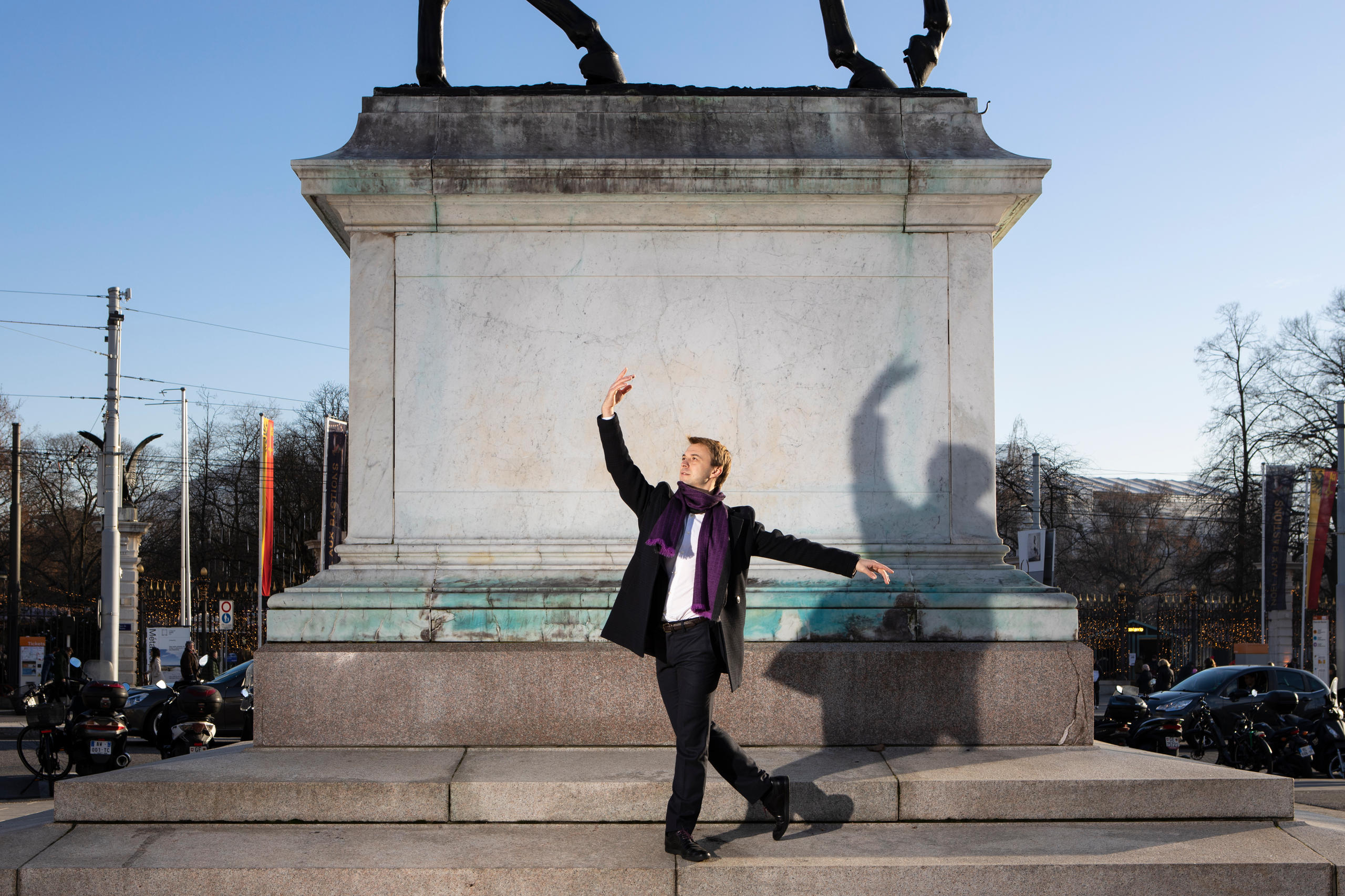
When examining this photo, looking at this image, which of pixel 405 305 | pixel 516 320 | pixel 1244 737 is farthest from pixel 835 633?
pixel 1244 737

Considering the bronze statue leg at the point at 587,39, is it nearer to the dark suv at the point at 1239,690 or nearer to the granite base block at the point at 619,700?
the granite base block at the point at 619,700

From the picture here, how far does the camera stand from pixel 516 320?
645 centimetres

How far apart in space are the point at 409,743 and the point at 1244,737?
439 inches

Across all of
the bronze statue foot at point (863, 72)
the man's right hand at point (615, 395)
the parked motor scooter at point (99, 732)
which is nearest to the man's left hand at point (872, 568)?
the man's right hand at point (615, 395)

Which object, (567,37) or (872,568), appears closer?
(872,568)

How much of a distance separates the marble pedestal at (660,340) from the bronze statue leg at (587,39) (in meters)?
0.66

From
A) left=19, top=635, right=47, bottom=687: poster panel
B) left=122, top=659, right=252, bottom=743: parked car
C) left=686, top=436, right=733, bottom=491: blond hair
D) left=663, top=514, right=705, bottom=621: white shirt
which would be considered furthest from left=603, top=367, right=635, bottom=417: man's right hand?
left=19, top=635, right=47, bottom=687: poster panel

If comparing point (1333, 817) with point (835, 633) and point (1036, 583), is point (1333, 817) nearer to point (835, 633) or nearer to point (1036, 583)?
point (1036, 583)

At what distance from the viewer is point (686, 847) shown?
452cm

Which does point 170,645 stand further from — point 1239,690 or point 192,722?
point 1239,690

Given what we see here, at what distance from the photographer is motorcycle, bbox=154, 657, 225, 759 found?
11.3 meters

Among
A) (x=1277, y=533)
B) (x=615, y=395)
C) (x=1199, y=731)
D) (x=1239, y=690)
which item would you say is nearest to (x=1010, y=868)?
(x=615, y=395)

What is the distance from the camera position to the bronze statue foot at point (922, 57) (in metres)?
7.06

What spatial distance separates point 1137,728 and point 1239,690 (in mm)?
3861
